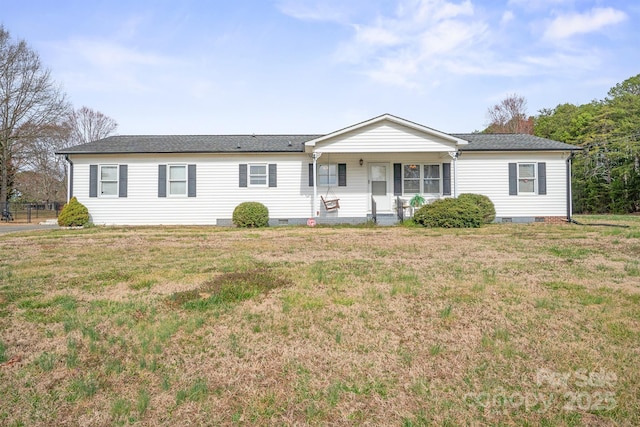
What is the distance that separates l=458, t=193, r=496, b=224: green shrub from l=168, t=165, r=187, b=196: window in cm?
1117

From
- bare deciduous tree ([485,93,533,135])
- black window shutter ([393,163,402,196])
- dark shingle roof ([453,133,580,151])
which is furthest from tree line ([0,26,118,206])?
bare deciduous tree ([485,93,533,135])

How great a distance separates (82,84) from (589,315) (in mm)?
20570

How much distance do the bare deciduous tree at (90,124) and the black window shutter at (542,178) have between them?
41.3 m

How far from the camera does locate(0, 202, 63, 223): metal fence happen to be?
21531 millimetres

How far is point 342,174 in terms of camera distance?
15.6m

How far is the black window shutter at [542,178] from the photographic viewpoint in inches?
613

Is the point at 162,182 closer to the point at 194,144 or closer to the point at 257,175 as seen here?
the point at 194,144

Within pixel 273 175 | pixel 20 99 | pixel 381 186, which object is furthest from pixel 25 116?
pixel 381 186

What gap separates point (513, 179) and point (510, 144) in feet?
5.19

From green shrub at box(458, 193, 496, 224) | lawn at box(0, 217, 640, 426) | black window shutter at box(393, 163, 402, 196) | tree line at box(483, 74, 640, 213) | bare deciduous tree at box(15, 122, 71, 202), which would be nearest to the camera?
lawn at box(0, 217, 640, 426)

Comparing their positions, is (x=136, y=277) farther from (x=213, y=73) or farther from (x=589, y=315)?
(x=213, y=73)

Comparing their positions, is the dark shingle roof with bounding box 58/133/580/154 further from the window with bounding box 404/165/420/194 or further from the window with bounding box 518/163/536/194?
the window with bounding box 404/165/420/194

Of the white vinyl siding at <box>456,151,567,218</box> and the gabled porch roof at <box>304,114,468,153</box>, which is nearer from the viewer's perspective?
the gabled porch roof at <box>304,114,468,153</box>

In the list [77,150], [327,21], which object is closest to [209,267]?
[327,21]
